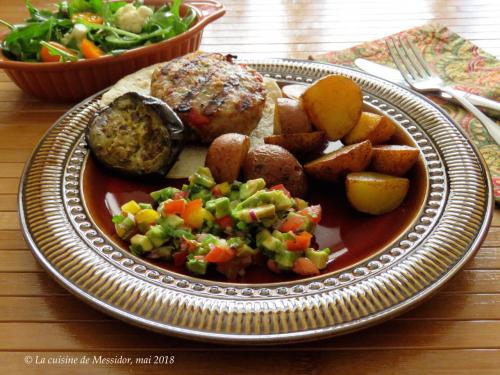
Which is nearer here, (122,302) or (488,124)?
(122,302)

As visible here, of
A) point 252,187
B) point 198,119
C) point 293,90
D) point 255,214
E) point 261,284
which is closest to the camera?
point 261,284

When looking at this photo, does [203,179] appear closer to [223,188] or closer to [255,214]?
[223,188]

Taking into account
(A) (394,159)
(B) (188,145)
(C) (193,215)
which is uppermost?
(A) (394,159)

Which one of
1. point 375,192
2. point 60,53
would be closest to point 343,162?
point 375,192

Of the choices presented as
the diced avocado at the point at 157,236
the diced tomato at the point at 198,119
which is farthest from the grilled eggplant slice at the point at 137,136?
the diced avocado at the point at 157,236

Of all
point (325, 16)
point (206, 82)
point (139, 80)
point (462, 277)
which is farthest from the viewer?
point (325, 16)

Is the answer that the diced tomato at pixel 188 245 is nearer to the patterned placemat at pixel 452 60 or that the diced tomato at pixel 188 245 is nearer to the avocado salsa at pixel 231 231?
the avocado salsa at pixel 231 231

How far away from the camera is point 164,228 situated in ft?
5.23

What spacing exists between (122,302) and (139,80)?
1.29 meters

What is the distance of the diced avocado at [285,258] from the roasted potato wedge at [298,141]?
52cm

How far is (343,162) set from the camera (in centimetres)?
179

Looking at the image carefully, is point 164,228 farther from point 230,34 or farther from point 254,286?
point 230,34

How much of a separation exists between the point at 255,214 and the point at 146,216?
334 mm

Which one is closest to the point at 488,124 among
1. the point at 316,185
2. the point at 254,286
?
the point at 316,185
